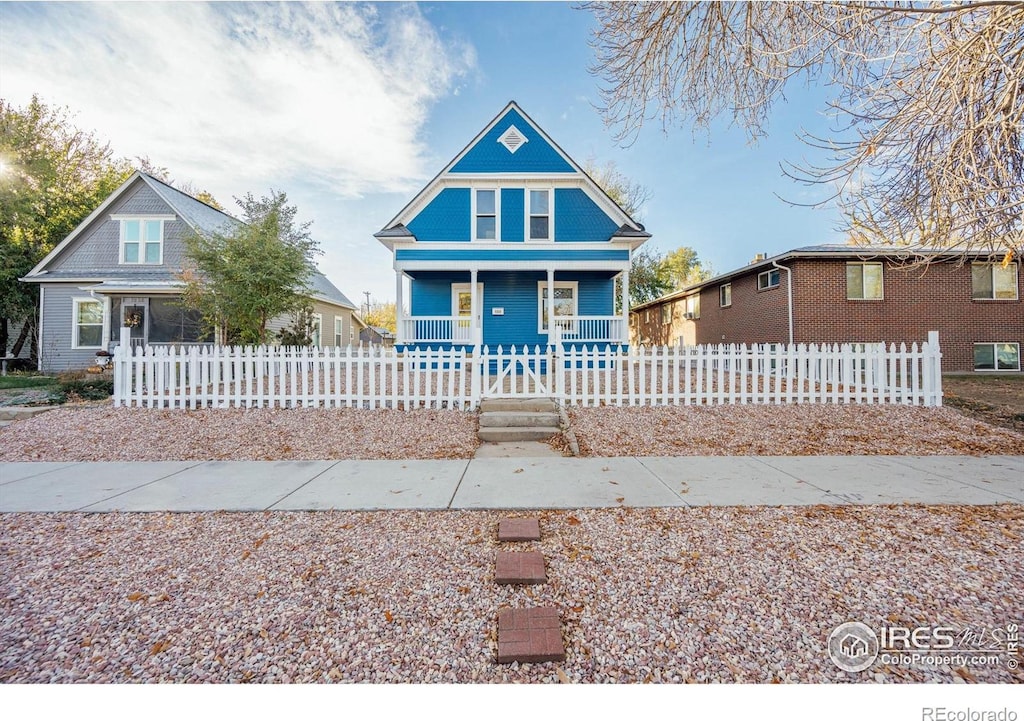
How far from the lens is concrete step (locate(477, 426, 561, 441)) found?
6.61 meters

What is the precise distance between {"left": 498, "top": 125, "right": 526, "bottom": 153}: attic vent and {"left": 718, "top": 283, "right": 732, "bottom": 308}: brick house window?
10.9m

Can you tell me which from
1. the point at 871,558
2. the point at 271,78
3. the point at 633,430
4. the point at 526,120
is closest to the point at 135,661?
the point at 871,558

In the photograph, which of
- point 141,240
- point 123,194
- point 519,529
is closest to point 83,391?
point 141,240

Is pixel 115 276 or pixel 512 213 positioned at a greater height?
pixel 512 213

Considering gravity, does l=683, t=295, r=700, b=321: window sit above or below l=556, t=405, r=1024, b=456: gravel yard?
above

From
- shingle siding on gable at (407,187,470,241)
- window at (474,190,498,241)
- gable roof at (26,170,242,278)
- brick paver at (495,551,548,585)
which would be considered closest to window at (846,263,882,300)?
window at (474,190,498,241)

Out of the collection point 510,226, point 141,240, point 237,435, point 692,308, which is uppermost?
point 141,240

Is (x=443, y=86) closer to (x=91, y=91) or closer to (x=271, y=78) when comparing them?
(x=271, y=78)

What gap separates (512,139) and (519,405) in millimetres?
10015

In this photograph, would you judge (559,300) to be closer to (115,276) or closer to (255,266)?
(255,266)

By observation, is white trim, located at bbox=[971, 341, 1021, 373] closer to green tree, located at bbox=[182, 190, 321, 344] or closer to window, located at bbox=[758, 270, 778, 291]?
window, located at bbox=[758, 270, 778, 291]

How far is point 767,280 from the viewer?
16141 millimetres

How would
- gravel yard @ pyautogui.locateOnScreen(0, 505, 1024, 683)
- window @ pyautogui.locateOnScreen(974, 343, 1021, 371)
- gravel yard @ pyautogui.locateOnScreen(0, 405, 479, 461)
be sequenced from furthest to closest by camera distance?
window @ pyautogui.locateOnScreen(974, 343, 1021, 371) < gravel yard @ pyautogui.locateOnScreen(0, 405, 479, 461) < gravel yard @ pyautogui.locateOnScreen(0, 505, 1024, 683)

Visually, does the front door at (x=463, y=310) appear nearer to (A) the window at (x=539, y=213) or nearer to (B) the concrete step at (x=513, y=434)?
(A) the window at (x=539, y=213)
